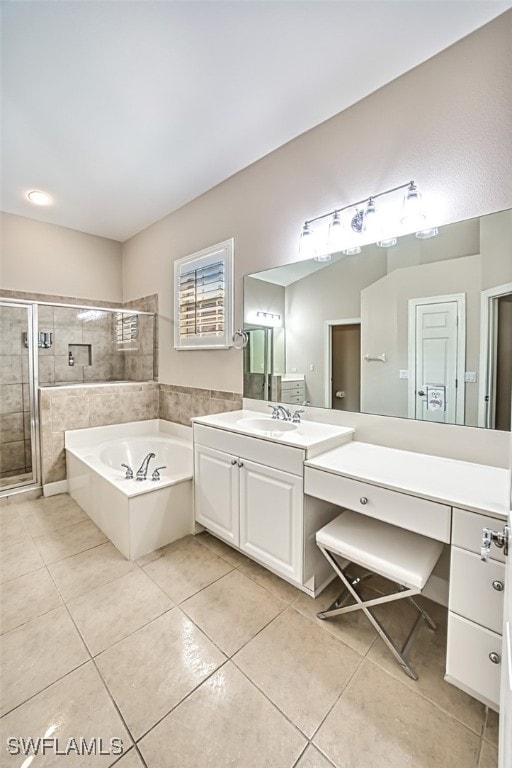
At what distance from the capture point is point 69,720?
3.62 feet

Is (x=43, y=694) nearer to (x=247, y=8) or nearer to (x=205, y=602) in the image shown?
(x=205, y=602)

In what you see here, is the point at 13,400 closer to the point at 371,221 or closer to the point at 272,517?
the point at 272,517

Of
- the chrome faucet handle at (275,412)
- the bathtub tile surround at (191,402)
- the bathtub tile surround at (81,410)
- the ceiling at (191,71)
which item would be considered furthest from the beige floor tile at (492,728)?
the bathtub tile surround at (81,410)

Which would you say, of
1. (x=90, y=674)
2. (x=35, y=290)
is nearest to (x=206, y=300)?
(x=35, y=290)

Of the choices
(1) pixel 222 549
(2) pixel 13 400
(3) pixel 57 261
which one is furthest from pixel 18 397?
(1) pixel 222 549

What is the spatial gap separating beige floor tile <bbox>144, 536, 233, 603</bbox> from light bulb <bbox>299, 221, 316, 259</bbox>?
6.53 ft

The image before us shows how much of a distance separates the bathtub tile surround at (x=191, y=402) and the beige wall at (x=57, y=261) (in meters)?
1.50

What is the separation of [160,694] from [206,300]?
2.49 metres

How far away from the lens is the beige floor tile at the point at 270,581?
170 cm

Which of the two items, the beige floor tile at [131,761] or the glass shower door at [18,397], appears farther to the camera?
the glass shower door at [18,397]

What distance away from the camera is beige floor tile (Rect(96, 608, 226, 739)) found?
1147mm

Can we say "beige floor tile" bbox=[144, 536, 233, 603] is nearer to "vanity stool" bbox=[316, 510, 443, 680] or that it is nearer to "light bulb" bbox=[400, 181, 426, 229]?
"vanity stool" bbox=[316, 510, 443, 680]

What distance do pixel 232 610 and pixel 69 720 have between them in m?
0.72

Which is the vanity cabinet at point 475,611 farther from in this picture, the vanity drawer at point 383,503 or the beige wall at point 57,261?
the beige wall at point 57,261
